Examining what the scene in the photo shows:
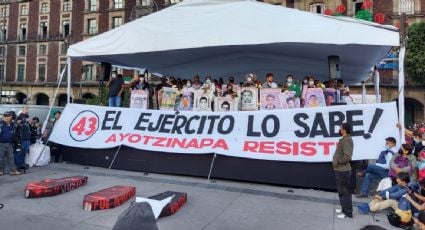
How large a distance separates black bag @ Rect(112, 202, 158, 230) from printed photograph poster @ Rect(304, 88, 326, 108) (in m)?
7.73

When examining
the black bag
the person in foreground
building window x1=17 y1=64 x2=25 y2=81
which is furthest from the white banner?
building window x1=17 y1=64 x2=25 y2=81

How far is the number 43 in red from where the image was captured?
10.1 meters

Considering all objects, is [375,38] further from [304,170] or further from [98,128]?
[98,128]

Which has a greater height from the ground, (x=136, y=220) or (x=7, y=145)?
(x=136, y=220)

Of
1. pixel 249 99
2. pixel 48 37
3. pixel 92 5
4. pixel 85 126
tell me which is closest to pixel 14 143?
pixel 85 126

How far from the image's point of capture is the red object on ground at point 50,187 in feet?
22.3

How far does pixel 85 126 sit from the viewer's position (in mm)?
10234

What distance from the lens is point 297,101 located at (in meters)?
9.16

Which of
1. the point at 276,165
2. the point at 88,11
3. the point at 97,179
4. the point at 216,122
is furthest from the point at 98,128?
the point at 88,11

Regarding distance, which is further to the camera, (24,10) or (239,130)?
(24,10)

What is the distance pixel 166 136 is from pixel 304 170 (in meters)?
3.68

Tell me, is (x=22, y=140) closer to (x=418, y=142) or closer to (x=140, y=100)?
(x=140, y=100)

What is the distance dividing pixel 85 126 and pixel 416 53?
124ft

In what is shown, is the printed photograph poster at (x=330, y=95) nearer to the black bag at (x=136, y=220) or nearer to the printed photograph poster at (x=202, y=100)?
the printed photograph poster at (x=202, y=100)
